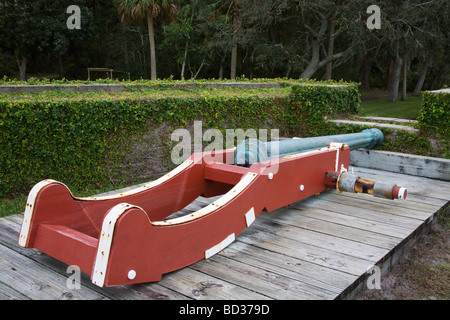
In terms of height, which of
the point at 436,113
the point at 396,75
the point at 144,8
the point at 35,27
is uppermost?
the point at 144,8

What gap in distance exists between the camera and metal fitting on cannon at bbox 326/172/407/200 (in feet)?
9.78

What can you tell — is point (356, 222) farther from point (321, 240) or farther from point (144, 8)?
point (144, 8)

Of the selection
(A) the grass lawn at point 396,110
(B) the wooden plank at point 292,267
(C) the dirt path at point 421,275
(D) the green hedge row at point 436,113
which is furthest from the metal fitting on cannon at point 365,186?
(A) the grass lawn at point 396,110

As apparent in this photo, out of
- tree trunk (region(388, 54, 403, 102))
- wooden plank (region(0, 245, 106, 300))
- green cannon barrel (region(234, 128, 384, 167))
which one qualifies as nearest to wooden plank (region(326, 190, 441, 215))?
green cannon barrel (region(234, 128, 384, 167))

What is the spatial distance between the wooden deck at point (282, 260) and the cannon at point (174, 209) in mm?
128

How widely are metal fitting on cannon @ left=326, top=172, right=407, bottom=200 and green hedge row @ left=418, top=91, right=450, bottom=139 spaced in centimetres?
193

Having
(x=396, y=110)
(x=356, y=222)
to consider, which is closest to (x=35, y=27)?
(x=396, y=110)

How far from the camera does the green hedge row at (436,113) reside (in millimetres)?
4480

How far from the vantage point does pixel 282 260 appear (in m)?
2.39

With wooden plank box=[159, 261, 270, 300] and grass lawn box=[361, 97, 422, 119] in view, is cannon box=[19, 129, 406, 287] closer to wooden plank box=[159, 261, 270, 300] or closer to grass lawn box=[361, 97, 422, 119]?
wooden plank box=[159, 261, 270, 300]

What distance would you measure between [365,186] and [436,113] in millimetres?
2032
